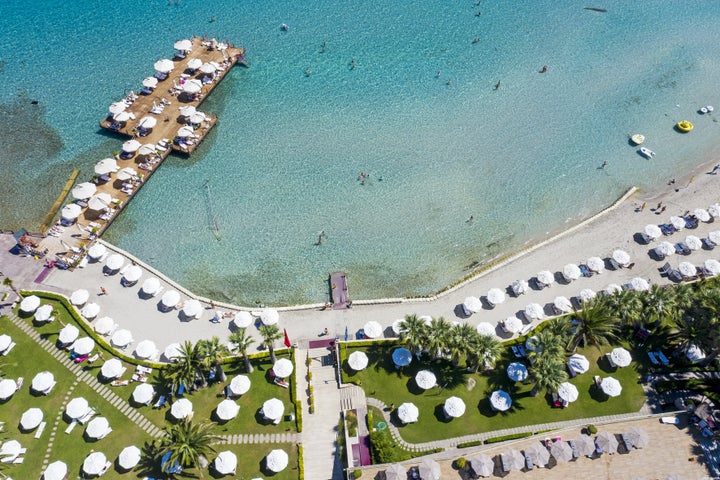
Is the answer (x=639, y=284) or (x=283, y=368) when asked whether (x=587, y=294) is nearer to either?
(x=639, y=284)

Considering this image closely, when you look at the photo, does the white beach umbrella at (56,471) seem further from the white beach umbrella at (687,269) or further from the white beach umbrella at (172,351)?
the white beach umbrella at (687,269)

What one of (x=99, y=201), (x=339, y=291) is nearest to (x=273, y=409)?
(x=339, y=291)

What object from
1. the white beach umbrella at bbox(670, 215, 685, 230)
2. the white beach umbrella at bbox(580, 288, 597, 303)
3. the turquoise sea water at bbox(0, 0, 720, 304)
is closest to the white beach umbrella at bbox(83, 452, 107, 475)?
the turquoise sea water at bbox(0, 0, 720, 304)

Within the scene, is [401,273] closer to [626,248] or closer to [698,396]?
[626,248]

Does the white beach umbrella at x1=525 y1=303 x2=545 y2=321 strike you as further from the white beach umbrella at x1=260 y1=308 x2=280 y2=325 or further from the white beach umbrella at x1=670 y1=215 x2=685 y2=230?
the white beach umbrella at x1=260 y1=308 x2=280 y2=325

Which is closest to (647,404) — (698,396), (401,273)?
(698,396)

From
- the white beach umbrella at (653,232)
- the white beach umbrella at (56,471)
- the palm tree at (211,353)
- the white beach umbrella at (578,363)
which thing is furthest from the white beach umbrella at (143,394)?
the white beach umbrella at (653,232)
